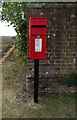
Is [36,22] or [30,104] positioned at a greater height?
[36,22]

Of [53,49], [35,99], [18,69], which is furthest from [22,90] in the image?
[18,69]

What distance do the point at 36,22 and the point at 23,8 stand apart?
2.86 feet

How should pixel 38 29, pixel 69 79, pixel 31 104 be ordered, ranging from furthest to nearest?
1. pixel 69 79
2. pixel 31 104
3. pixel 38 29

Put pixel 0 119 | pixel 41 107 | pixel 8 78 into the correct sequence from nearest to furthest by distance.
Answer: pixel 0 119 < pixel 41 107 < pixel 8 78

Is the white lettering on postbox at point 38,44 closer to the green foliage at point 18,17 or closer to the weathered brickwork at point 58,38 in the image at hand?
the weathered brickwork at point 58,38

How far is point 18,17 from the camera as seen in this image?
174 inches

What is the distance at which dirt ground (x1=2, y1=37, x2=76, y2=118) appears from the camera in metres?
3.73

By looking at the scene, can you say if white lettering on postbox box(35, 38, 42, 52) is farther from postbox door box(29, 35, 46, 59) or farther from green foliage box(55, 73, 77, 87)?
green foliage box(55, 73, 77, 87)

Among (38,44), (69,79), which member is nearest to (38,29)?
(38,44)

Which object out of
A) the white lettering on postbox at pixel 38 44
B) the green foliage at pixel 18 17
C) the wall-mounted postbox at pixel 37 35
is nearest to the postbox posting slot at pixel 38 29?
the wall-mounted postbox at pixel 37 35

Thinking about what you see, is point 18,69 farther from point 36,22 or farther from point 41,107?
point 36,22

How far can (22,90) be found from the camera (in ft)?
15.1

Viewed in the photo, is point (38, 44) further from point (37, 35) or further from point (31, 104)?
point (31, 104)

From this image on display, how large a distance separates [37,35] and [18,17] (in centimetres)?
96
